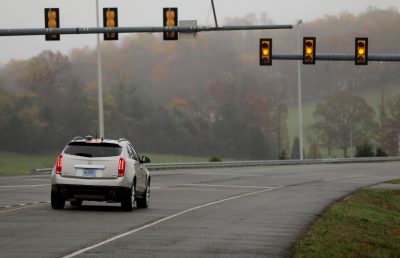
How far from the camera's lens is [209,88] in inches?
6053

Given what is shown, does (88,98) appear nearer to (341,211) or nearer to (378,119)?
(378,119)

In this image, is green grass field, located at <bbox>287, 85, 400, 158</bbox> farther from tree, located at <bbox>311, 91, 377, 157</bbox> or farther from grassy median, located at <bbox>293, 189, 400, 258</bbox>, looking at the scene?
grassy median, located at <bbox>293, 189, 400, 258</bbox>

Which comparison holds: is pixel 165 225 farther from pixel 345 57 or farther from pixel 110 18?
pixel 345 57

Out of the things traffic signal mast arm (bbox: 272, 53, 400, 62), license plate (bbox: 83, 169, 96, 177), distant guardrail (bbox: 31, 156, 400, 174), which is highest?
traffic signal mast arm (bbox: 272, 53, 400, 62)

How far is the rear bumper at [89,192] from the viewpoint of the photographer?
773 inches

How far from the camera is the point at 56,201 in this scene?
2020cm

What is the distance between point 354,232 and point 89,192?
20.5ft

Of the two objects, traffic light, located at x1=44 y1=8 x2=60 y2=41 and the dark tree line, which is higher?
traffic light, located at x1=44 y1=8 x2=60 y2=41

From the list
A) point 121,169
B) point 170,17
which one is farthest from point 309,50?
point 121,169

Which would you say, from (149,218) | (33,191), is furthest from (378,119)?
(149,218)

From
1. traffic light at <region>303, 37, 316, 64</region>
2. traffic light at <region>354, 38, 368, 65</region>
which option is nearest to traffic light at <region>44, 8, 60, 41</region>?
traffic light at <region>303, 37, 316, 64</region>

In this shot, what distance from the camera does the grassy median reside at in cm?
1290

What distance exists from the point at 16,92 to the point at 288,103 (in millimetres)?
78535

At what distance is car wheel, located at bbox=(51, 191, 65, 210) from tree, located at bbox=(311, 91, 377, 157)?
426ft
